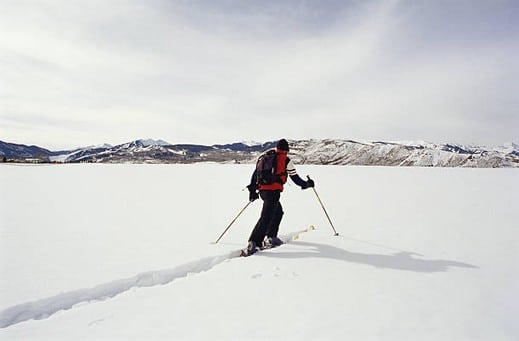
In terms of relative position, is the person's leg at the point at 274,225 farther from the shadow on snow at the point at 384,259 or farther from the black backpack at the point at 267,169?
the shadow on snow at the point at 384,259

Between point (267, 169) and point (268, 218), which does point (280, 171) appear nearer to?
point (267, 169)

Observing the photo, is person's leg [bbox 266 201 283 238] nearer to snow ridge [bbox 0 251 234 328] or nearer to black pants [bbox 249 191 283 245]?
black pants [bbox 249 191 283 245]

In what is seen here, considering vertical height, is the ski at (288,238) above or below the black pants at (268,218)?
below

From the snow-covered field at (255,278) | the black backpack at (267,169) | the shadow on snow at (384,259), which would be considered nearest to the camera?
the snow-covered field at (255,278)

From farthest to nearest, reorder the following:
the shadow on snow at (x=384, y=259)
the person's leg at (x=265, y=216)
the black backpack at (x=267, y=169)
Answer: the black backpack at (x=267, y=169), the person's leg at (x=265, y=216), the shadow on snow at (x=384, y=259)

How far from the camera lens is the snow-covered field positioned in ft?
10.7

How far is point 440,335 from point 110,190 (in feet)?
48.4

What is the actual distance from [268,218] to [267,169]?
3.26ft

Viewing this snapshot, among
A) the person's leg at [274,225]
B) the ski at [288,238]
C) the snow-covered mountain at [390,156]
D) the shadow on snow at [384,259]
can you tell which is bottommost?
the ski at [288,238]

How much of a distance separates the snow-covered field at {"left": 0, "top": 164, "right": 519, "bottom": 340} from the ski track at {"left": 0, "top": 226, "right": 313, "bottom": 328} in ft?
0.05

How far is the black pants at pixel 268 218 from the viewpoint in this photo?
6.21 m

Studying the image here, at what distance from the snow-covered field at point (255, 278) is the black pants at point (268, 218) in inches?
17.4

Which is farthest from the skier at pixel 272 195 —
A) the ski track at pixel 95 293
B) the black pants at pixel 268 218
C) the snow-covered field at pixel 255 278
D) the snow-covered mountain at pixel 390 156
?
the snow-covered mountain at pixel 390 156

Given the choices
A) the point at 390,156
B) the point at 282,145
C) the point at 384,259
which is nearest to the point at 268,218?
the point at 282,145
